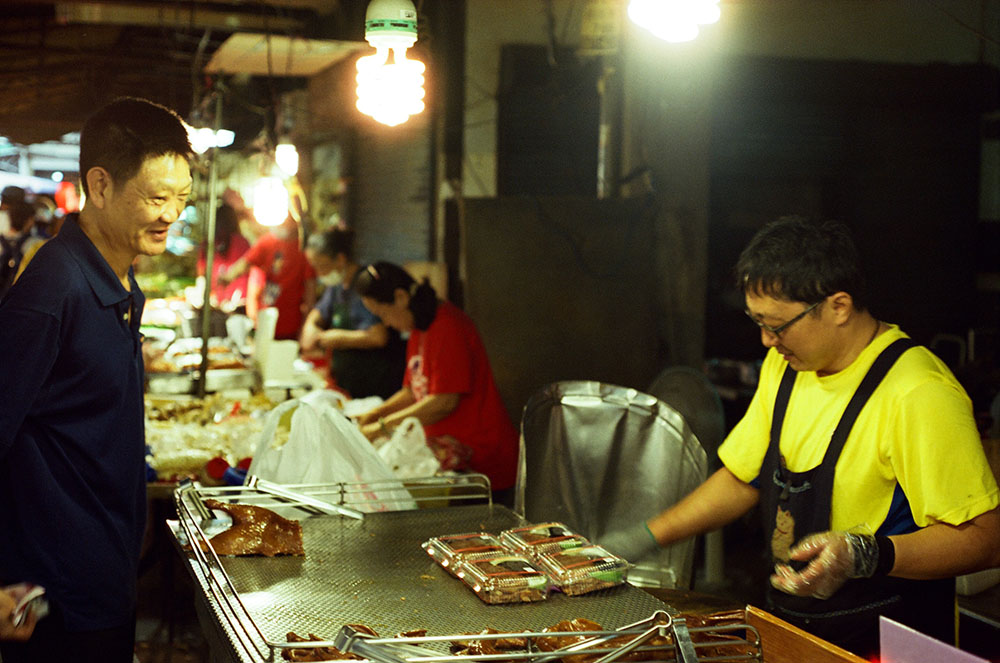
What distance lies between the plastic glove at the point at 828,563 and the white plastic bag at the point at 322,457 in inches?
61.1

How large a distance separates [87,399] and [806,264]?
1.93 meters

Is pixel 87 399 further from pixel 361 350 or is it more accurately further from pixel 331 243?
pixel 331 243

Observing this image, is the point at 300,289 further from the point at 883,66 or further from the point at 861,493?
the point at 861,493

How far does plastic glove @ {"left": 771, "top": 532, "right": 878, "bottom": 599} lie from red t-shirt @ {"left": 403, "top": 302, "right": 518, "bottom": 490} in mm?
2840

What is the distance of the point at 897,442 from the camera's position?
7.97 feet

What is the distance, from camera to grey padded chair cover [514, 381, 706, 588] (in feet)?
11.8

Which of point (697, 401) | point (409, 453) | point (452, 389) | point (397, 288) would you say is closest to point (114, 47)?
point (397, 288)

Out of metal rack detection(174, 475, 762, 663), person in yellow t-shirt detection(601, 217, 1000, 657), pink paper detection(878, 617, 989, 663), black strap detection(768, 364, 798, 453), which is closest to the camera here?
pink paper detection(878, 617, 989, 663)

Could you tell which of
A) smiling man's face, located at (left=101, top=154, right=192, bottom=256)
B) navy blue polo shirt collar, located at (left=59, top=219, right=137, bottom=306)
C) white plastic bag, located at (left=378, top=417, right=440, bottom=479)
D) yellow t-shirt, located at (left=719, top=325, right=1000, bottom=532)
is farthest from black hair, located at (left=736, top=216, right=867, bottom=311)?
white plastic bag, located at (left=378, top=417, right=440, bottom=479)

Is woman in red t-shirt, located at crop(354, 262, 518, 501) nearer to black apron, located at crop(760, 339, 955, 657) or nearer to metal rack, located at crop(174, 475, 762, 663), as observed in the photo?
metal rack, located at crop(174, 475, 762, 663)

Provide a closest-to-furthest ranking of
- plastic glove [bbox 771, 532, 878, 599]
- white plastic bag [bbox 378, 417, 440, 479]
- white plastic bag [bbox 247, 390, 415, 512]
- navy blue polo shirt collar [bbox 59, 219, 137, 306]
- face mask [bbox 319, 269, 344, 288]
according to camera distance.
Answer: plastic glove [bbox 771, 532, 878, 599] < navy blue polo shirt collar [bbox 59, 219, 137, 306] < white plastic bag [bbox 247, 390, 415, 512] < white plastic bag [bbox 378, 417, 440, 479] < face mask [bbox 319, 269, 344, 288]

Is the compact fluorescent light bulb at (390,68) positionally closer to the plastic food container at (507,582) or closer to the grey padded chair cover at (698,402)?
the plastic food container at (507,582)

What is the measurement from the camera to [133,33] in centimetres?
1143

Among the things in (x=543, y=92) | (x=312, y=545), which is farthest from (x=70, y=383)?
(x=543, y=92)
